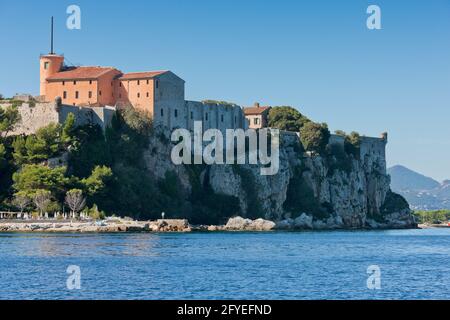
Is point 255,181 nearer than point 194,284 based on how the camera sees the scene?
No

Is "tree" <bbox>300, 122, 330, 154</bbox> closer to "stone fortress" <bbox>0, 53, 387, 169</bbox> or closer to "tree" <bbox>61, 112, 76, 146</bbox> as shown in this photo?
"stone fortress" <bbox>0, 53, 387, 169</bbox>

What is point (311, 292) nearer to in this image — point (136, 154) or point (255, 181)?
point (136, 154)

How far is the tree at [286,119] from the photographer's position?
101875 millimetres

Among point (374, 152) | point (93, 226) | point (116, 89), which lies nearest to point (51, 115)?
point (116, 89)

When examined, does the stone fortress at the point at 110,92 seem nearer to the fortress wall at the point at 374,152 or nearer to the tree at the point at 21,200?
the tree at the point at 21,200

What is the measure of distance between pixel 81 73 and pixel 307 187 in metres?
26.2

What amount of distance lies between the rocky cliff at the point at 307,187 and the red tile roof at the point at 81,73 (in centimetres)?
755

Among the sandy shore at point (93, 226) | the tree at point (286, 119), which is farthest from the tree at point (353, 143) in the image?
the sandy shore at point (93, 226)

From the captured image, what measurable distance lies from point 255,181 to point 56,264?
5115cm

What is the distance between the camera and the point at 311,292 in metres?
30.6

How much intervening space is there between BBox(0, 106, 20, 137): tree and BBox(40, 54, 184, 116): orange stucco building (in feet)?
17.2

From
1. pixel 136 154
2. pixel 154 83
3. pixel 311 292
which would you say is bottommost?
pixel 311 292
